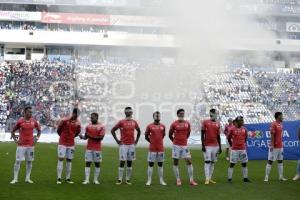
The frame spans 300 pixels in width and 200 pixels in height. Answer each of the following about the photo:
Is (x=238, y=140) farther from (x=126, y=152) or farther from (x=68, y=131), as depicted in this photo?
(x=68, y=131)

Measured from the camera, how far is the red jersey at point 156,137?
1418 cm

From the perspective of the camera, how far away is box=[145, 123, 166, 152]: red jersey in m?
14.2

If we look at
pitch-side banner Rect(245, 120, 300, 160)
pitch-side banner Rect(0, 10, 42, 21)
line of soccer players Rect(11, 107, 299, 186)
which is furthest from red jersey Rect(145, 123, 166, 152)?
pitch-side banner Rect(0, 10, 42, 21)

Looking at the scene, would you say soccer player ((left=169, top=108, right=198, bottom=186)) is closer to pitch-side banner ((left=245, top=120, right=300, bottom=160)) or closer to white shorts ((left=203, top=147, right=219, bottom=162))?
white shorts ((left=203, top=147, right=219, bottom=162))

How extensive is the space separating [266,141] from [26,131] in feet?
39.2

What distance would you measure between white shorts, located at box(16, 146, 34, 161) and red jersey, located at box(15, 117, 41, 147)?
109mm

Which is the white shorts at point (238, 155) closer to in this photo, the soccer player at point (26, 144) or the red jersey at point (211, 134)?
the red jersey at point (211, 134)

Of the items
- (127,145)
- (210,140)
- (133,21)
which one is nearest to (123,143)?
(127,145)

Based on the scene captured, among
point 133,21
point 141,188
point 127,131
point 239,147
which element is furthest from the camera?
point 133,21

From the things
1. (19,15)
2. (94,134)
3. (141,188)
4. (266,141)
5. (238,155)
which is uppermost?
(19,15)

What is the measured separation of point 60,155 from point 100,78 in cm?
2999

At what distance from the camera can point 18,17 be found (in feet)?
178

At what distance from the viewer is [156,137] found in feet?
46.8

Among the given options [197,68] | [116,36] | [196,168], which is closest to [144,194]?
[196,168]
